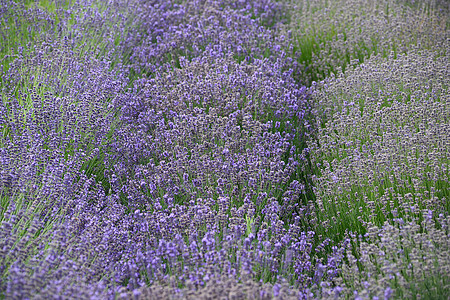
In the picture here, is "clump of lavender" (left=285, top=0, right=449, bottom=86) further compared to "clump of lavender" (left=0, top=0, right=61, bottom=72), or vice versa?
"clump of lavender" (left=285, top=0, right=449, bottom=86)

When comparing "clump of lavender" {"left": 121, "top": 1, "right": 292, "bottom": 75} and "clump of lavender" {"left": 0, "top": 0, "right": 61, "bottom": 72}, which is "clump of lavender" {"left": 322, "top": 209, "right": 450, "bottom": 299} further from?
"clump of lavender" {"left": 0, "top": 0, "right": 61, "bottom": 72}

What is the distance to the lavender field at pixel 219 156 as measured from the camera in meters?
2.20

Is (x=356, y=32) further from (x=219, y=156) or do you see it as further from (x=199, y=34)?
(x=219, y=156)

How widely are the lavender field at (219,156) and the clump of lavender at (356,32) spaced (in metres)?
0.03

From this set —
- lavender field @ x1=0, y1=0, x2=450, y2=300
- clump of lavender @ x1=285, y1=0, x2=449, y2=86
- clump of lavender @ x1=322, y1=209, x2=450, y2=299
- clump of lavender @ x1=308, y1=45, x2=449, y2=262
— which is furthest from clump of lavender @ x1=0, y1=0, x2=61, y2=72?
clump of lavender @ x1=322, y1=209, x2=450, y2=299

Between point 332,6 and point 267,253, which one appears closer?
point 267,253

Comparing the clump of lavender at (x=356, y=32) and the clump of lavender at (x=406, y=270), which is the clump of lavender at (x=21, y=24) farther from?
the clump of lavender at (x=406, y=270)

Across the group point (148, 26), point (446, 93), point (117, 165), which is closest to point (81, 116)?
point (117, 165)

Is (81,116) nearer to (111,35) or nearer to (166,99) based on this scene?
(166,99)

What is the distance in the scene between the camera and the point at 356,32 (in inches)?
194

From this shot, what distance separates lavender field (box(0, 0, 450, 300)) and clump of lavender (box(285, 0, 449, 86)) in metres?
0.03

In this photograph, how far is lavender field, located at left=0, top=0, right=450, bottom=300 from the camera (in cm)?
220

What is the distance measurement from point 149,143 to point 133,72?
1434 millimetres

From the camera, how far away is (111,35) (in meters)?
4.57
